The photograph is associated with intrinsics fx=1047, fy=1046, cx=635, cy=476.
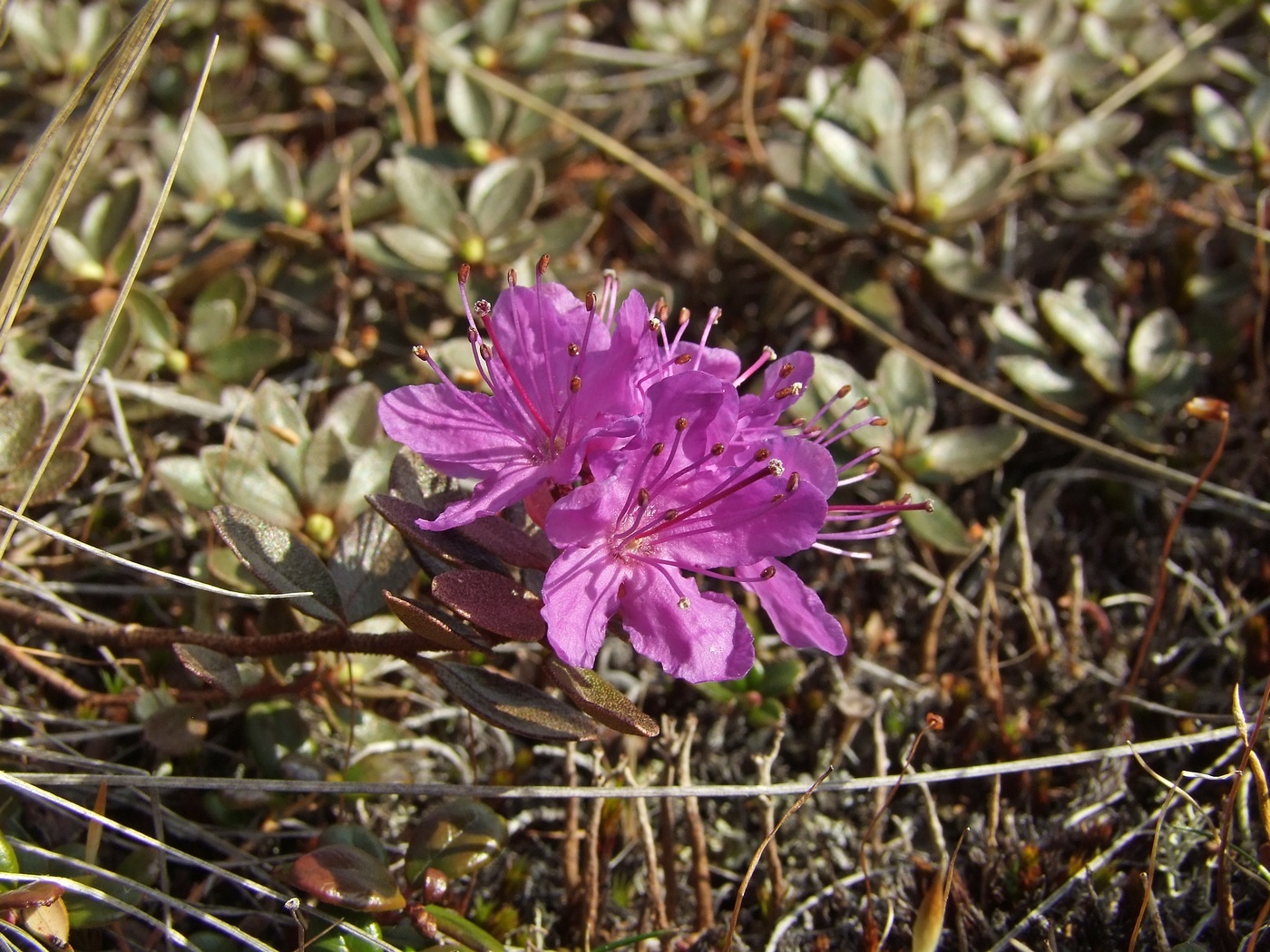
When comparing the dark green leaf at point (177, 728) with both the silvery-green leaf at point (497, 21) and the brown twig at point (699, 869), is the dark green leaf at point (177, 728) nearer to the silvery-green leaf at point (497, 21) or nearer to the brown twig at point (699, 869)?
the brown twig at point (699, 869)

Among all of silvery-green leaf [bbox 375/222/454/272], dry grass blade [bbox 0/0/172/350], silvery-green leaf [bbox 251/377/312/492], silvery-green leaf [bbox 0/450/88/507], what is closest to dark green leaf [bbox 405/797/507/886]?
silvery-green leaf [bbox 251/377/312/492]

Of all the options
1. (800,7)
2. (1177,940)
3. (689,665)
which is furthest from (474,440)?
(800,7)

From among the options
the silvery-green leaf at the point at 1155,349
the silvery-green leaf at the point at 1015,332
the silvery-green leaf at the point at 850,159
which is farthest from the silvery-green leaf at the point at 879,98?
the silvery-green leaf at the point at 1155,349

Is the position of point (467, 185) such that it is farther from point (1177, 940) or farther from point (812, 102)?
point (1177, 940)

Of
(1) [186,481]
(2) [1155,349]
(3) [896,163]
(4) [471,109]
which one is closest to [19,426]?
(1) [186,481]

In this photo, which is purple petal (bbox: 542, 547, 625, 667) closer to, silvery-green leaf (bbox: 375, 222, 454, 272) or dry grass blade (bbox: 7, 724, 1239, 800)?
dry grass blade (bbox: 7, 724, 1239, 800)

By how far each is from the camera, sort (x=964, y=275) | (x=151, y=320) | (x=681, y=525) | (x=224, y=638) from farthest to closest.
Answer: (x=964, y=275) < (x=151, y=320) < (x=224, y=638) < (x=681, y=525)

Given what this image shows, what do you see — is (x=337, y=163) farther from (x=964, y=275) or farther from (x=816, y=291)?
(x=964, y=275)
